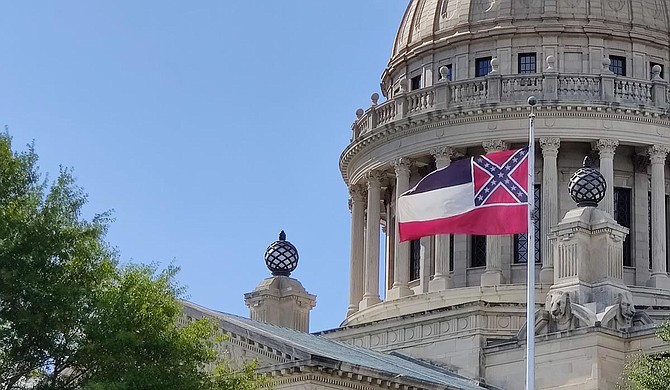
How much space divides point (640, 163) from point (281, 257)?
11800mm

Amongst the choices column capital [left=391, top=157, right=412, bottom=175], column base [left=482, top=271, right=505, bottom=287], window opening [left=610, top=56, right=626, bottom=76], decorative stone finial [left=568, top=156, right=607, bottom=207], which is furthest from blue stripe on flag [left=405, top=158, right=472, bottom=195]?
window opening [left=610, top=56, right=626, bottom=76]

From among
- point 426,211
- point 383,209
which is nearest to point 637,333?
point 426,211

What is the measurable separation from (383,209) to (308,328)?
721 centimetres

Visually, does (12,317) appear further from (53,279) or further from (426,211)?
(426,211)

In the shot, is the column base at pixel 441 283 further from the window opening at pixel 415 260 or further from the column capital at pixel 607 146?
the column capital at pixel 607 146

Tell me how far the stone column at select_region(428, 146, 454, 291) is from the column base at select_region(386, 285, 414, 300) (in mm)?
1149

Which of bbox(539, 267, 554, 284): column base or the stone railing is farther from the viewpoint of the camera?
the stone railing

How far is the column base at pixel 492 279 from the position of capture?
187 ft

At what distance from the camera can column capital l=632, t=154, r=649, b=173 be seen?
195 feet

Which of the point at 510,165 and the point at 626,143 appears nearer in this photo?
the point at 510,165

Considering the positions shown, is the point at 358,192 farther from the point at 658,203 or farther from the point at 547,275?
the point at 658,203

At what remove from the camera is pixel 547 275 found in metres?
56.2

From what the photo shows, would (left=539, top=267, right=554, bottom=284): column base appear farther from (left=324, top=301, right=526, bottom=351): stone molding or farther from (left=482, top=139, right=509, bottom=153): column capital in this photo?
(left=482, top=139, right=509, bottom=153): column capital

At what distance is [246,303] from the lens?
194 ft
